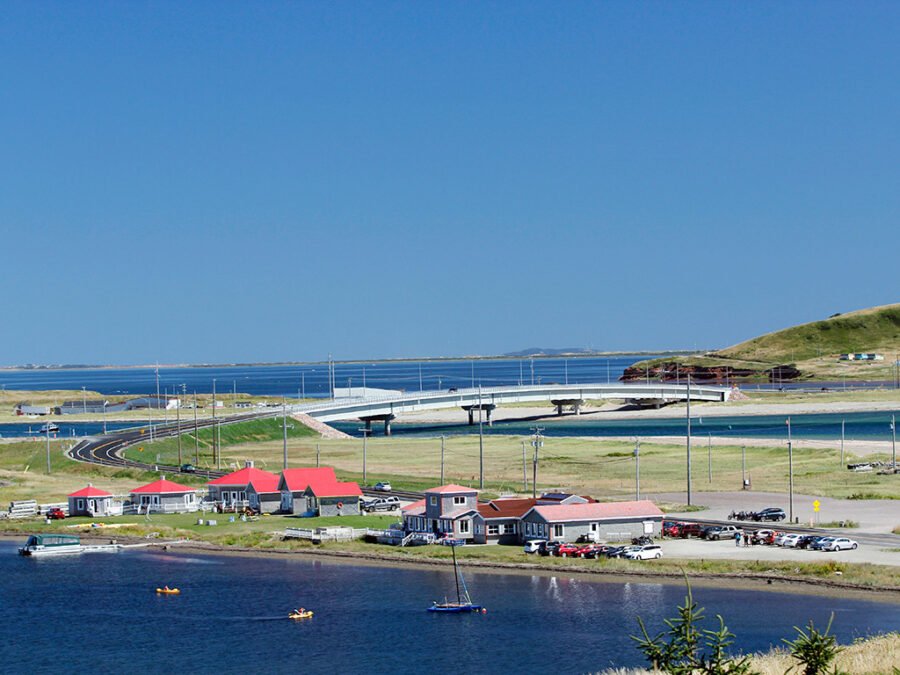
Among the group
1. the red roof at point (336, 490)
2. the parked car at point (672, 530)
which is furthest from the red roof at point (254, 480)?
the parked car at point (672, 530)

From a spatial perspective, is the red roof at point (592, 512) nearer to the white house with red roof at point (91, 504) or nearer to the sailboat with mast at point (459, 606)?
the sailboat with mast at point (459, 606)

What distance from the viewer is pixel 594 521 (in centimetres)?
7606

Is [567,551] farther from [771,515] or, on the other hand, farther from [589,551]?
[771,515]

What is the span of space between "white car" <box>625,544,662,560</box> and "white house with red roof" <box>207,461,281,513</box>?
35590 millimetres

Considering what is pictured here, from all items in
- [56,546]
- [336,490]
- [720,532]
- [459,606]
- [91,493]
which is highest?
[336,490]

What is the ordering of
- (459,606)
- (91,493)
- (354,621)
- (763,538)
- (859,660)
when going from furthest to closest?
(91,493)
(763,538)
(459,606)
(354,621)
(859,660)

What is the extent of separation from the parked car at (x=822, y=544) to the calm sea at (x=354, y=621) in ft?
30.9

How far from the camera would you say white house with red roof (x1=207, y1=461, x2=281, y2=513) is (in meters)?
97.6

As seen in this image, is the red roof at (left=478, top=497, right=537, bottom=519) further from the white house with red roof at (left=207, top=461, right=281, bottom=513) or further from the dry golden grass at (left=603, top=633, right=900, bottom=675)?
the dry golden grass at (left=603, top=633, right=900, bottom=675)

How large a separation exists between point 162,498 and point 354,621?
4336cm

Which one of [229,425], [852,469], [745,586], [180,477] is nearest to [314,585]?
[745,586]

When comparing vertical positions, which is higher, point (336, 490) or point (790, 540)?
point (336, 490)

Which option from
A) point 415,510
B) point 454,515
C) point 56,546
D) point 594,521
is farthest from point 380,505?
point 56,546

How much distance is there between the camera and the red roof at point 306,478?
307 feet
